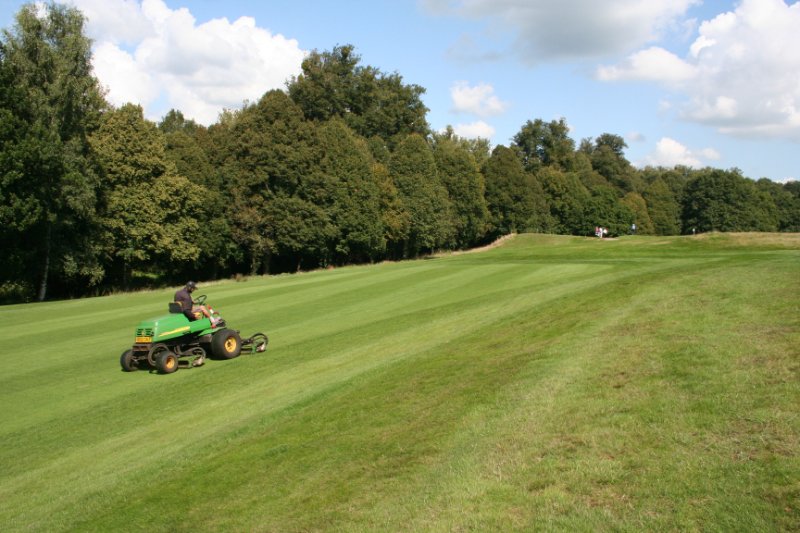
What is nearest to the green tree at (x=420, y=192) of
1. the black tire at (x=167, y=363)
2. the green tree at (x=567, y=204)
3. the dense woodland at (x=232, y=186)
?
the dense woodland at (x=232, y=186)

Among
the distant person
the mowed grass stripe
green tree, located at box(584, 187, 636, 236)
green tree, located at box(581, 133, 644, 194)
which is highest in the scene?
green tree, located at box(581, 133, 644, 194)

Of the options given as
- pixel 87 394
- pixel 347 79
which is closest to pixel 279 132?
pixel 347 79

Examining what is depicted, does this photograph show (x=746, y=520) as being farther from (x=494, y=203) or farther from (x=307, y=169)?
(x=494, y=203)

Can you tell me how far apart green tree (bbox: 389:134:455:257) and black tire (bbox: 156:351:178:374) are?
56272mm

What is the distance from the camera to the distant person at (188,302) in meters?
15.4

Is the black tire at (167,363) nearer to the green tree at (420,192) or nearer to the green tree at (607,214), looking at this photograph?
the green tree at (420,192)

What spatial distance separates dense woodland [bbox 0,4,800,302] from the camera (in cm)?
3959

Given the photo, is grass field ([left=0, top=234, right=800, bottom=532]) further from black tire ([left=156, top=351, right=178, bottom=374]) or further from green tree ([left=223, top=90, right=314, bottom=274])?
green tree ([left=223, top=90, right=314, bottom=274])

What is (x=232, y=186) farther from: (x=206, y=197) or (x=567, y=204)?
(x=567, y=204)

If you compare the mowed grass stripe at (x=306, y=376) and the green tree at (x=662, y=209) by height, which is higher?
the green tree at (x=662, y=209)

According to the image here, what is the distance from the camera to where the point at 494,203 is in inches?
3465

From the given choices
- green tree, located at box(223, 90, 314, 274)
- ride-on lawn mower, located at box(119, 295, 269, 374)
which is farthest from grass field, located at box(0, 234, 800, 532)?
green tree, located at box(223, 90, 314, 274)

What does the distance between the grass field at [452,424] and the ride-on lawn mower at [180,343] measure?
0.43 metres

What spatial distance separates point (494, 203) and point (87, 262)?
5904cm
